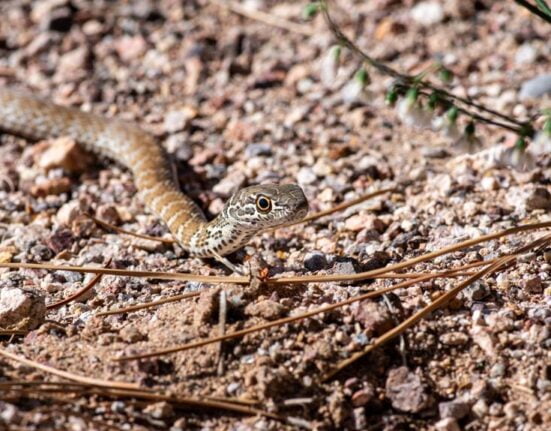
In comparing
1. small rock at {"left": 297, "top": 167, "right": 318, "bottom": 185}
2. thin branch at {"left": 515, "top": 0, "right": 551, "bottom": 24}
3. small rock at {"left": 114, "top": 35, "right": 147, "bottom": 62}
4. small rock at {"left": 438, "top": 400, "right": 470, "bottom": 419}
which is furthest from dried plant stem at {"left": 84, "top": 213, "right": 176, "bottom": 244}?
small rock at {"left": 114, "top": 35, "right": 147, "bottom": 62}

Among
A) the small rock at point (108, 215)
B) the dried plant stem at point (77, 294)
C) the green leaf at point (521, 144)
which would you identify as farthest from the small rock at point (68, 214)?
the green leaf at point (521, 144)

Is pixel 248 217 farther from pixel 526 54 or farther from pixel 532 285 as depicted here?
pixel 526 54

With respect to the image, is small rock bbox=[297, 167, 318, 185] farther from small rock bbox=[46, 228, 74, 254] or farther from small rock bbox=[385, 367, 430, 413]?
small rock bbox=[385, 367, 430, 413]

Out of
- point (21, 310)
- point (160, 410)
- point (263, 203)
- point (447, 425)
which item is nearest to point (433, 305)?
point (447, 425)

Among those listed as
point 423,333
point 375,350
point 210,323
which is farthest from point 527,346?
point 210,323

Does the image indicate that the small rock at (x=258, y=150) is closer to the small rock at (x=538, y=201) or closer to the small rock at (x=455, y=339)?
the small rock at (x=538, y=201)

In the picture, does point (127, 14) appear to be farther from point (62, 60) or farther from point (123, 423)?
point (123, 423)
